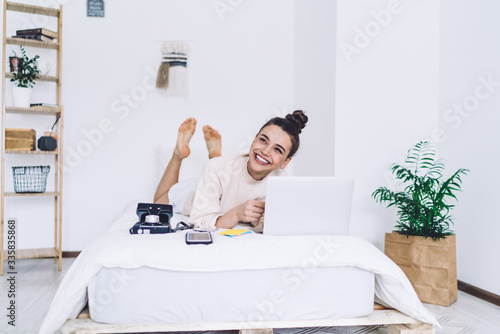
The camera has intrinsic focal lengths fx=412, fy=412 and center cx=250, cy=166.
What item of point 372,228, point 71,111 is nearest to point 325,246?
point 372,228

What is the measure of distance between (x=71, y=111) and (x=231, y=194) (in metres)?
1.92

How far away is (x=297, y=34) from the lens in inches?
137

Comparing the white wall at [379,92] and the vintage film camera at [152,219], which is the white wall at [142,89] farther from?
the vintage film camera at [152,219]

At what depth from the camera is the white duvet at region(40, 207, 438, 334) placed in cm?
132

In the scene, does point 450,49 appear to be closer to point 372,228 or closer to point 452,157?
point 452,157

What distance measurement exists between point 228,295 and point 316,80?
2.02 meters

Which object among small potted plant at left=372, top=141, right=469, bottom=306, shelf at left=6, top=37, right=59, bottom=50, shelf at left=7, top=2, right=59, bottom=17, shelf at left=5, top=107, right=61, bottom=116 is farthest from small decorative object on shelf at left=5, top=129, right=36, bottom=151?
small potted plant at left=372, top=141, right=469, bottom=306

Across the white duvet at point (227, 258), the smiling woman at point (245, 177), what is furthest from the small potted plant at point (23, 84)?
the white duvet at point (227, 258)

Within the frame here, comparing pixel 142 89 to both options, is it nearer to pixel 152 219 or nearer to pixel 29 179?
pixel 29 179

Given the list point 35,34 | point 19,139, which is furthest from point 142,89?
point 19,139

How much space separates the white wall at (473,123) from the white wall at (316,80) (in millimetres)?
732

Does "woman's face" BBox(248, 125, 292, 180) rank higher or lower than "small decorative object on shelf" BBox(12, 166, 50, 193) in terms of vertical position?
higher

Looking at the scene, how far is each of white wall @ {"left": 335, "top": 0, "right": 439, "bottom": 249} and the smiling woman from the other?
81 centimetres

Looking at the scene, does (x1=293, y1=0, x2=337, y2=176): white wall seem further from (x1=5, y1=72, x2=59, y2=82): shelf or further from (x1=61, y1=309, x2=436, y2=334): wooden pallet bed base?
(x1=5, y1=72, x2=59, y2=82): shelf
